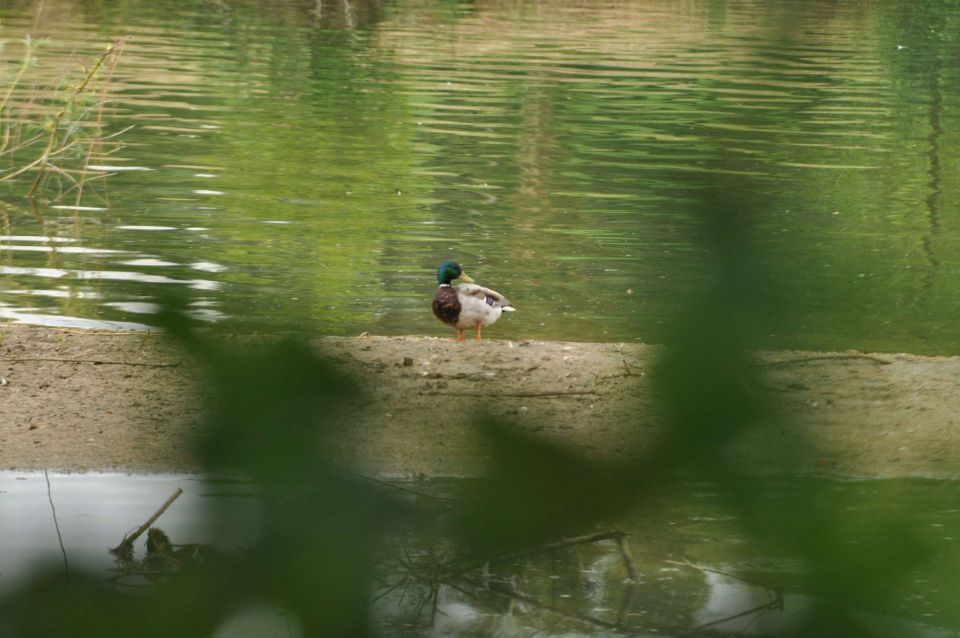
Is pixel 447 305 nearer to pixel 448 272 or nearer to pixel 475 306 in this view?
pixel 475 306

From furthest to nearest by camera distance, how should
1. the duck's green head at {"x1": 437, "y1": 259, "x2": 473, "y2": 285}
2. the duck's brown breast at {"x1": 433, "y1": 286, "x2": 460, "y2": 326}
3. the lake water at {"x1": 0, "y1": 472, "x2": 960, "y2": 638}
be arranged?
the duck's green head at {"x1": 437, "y1": 259, "x2": 473, "y2": 285} < the duck's brown breast at {"x1": 433, "y1": 286, "x2": 460, "y2": 326} < the lake water at {"x1": 0, "y1": 472, "x2": 960, "y2": 638}

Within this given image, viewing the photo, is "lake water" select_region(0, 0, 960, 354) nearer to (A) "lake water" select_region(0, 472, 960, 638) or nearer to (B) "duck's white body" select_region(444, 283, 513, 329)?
(A) "lake water" select_region(0, 472, 960, 638)

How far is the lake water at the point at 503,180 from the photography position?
84cm

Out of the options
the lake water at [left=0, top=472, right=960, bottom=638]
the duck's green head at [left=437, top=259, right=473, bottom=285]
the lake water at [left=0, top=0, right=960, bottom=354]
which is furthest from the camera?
the duck's green head at [left=437, top=259, right=473, bottom=285]

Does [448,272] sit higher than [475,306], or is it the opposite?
[448,272]

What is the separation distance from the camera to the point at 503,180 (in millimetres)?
13945

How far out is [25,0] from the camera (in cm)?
3566

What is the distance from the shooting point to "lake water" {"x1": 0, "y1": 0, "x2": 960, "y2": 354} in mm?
835

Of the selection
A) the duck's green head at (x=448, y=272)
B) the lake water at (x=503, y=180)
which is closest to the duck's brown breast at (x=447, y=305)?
the duck's green head at (x=448, y=272)

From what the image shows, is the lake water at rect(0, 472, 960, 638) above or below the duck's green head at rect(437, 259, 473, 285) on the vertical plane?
above

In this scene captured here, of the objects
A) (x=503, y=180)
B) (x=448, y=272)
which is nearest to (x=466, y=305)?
(x=448, y=272)

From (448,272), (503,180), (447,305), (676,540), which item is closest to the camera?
(676,540)

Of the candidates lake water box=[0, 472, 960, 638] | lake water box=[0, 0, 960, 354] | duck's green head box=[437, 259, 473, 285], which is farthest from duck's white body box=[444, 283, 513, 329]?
lake water box=[0, 472, 960, 638]

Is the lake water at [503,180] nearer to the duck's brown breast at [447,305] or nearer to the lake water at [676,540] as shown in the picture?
the lake water at [676,540]
